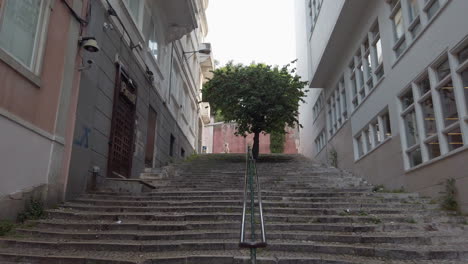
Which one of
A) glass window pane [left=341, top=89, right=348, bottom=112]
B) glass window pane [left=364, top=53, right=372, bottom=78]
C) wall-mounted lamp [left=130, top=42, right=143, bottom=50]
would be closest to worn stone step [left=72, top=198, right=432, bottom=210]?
wall-mounted lamp [left=130, top=42, right=143, bottom=50]

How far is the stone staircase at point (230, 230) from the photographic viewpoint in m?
4.84

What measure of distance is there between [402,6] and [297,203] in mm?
6301

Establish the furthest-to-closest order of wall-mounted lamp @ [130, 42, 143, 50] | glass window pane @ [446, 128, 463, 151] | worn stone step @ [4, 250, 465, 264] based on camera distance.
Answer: wall-mounted lamp @ [130, 42, 143, 50], glass window pane @ [446, 128, 463, 151], worn stone step @ [4, 250, 465, 264]

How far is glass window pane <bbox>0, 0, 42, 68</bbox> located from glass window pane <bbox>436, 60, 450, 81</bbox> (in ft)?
27.4

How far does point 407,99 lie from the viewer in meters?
9.41

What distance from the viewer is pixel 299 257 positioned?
479 cm

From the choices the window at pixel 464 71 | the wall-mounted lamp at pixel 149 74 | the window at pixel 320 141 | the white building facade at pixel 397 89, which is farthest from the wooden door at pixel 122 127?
the window at pixel 320 141

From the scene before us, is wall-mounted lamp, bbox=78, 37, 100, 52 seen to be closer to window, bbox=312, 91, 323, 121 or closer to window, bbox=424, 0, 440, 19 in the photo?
window, bbox=424, 0, 440, 19

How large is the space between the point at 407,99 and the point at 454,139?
96.4 inches

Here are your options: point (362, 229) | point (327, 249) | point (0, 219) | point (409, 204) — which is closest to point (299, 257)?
point (327, 249)

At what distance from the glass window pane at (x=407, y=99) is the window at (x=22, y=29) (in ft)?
28.6

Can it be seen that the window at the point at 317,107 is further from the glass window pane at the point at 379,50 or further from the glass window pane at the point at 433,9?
the glass window pane at the point at 433,9

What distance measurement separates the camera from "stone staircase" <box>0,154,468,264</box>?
15.9 feet

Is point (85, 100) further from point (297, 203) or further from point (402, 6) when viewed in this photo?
point (402, 6)
